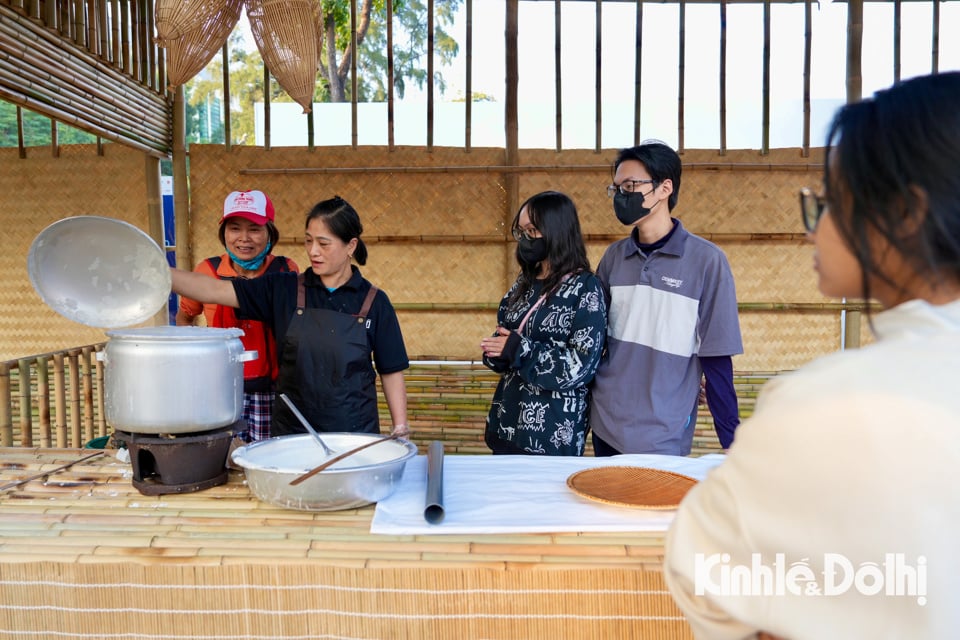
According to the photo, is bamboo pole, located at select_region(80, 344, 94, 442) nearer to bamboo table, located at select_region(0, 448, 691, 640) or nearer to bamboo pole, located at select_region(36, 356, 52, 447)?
bamboo pole, located at select_region(36, 356, 52, 447)

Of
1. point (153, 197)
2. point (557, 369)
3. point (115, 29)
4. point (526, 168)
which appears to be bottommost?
point (557, 369)

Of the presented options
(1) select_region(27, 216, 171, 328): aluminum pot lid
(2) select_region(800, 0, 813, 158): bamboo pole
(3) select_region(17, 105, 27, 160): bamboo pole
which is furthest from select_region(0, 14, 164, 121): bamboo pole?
(2) select_region(800, 0, 813, 158): bamboo pole

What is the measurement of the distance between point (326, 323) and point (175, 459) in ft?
2.47

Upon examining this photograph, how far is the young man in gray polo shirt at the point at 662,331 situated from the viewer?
7.54ft

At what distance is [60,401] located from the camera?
4.22 m

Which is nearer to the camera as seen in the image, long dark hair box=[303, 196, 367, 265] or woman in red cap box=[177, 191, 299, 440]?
long dark hair box=[303, 196, 367, 265]

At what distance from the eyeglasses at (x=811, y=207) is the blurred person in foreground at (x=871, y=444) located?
5 cm

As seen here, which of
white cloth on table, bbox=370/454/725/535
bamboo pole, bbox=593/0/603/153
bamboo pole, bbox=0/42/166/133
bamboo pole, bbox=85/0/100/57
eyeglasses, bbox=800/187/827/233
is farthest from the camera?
bamboo pole, bbox=593/0/603/153

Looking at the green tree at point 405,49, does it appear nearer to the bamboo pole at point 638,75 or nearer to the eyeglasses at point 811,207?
the bamboo pole at point 638,75

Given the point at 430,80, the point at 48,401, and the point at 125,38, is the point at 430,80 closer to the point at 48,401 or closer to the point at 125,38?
the point at 125,38

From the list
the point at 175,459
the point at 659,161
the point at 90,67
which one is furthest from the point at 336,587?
the point at 90,67

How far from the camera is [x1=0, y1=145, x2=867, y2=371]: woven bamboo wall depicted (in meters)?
5.50

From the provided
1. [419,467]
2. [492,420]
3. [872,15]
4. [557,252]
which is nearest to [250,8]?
[557,252]

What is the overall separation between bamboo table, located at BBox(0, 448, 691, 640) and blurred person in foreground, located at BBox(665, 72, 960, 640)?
509 millimetres
